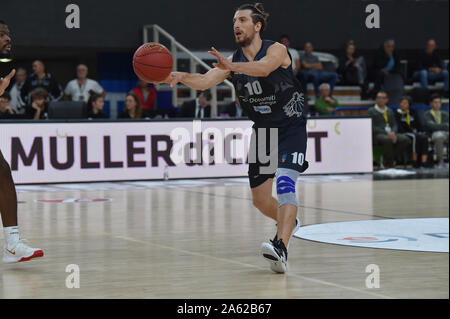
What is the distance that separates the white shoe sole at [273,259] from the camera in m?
6.43

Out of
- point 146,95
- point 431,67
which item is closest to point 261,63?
point 146,95

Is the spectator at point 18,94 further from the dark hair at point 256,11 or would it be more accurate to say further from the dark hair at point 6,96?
the dark hair at point 256,11

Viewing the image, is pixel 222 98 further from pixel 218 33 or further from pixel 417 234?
pixel 417 234

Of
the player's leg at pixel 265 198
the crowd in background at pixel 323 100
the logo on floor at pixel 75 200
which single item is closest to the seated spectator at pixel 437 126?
the crowd in background at pixel 323 100

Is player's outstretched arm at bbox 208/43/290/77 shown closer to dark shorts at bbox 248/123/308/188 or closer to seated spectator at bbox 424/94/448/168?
dark shorts at bbox 248/123/308/188

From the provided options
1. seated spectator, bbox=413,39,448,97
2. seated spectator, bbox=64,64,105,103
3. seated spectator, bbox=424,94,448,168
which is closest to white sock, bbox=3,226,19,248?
seated spectator, bbox=64,64,105,103

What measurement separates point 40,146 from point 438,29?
13501mm

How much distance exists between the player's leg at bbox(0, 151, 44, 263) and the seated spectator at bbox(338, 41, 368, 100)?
16.5 meters

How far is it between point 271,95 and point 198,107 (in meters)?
10.6

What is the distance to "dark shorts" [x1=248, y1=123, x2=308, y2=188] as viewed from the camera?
7004 millimetres

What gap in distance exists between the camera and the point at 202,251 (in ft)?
25.5

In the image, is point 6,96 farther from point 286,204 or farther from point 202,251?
point 286,204

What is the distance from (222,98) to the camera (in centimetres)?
2098
